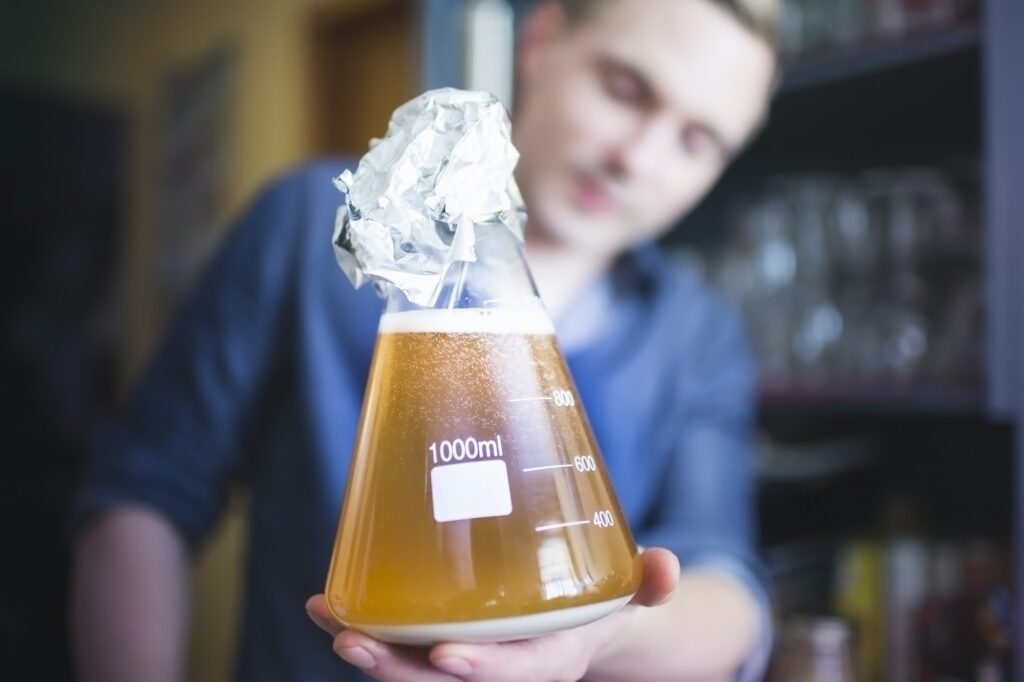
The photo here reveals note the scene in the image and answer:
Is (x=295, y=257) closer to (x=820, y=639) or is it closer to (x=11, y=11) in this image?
(x=820, y=639)

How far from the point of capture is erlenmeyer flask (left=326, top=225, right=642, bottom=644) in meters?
0.42

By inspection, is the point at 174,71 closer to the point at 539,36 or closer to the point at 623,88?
the point at 539,36

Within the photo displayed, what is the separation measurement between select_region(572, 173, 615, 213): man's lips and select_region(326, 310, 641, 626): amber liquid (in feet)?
1.22

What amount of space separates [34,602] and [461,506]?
92.3 inches

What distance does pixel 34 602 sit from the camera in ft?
7.54

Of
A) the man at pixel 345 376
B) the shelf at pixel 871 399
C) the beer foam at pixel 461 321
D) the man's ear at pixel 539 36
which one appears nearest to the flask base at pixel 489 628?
the beer foam at pixel 461 321

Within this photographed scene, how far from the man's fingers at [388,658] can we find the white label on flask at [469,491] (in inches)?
3.1

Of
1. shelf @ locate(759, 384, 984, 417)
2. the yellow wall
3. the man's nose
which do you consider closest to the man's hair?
the man's nose

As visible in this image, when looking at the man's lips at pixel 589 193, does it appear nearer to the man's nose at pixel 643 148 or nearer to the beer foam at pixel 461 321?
the man's nose at pixel 643 148

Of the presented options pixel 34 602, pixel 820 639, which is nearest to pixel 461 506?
pixel 820 639

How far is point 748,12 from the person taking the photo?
770mm

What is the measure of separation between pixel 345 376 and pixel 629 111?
38 cm

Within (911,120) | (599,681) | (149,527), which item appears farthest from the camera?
(911,120)

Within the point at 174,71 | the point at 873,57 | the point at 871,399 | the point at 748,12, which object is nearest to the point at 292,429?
the point at 748,12
